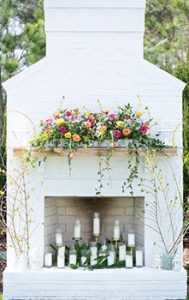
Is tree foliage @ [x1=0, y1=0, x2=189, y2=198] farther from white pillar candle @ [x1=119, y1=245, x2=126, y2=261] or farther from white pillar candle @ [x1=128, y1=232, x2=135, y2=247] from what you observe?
white pillar candle @ [x1=119, y1=245, x2=126, y2=261]

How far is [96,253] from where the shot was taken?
6.46m

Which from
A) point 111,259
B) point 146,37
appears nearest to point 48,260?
point 111,259

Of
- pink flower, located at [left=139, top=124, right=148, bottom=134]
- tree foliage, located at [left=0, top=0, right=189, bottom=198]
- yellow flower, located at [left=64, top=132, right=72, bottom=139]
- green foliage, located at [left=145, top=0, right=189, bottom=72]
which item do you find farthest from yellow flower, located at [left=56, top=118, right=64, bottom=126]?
green foliage, located at [left=145, top=0, right=189, bottom=72]

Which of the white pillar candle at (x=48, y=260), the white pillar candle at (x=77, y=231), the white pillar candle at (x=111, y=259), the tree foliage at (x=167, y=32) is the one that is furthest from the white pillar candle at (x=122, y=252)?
the tree foliage at (x=167, y=32)

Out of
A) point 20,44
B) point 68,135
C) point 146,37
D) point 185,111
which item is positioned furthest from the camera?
point 146,37

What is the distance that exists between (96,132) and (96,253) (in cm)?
132

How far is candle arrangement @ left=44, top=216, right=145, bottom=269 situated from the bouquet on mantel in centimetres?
105

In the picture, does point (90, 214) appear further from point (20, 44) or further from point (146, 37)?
point (146, 37)

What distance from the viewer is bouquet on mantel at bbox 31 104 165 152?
6.03 meters

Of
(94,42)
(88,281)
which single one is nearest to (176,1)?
(94,42)

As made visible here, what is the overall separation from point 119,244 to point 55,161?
1177 millimetres

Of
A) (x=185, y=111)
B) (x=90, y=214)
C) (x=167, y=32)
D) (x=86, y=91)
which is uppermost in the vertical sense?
(x=167, y=32)

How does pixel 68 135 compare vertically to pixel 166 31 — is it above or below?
below

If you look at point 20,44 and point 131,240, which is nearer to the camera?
point 131,240
